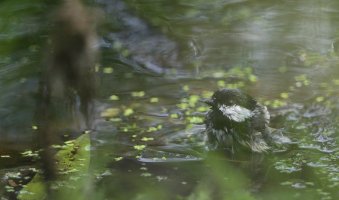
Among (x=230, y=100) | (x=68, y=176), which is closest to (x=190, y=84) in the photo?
(x=230, y=100)

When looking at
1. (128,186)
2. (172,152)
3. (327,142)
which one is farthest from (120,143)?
(327,142)

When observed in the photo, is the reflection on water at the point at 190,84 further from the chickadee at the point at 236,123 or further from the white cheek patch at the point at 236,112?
the white cheek patch at the point at 236,112

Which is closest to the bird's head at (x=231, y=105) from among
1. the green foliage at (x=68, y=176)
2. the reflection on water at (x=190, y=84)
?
the reflection on water at (x=190, y=84)

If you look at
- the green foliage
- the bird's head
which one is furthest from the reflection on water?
the bird's head

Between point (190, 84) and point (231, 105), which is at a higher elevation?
point (231, 105)

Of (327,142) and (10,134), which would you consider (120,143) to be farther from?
(327,142)

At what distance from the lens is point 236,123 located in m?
4.66

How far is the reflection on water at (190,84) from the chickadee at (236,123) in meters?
0.14

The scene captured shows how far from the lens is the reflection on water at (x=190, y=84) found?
→ 4.00 m

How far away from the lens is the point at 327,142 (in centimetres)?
453

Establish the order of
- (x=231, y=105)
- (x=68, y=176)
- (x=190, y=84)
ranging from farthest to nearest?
(x=190, y=84) → (x=231, y=105) → (x=68, y=176)

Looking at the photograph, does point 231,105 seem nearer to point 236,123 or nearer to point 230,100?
point 230,100

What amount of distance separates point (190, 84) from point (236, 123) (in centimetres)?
94

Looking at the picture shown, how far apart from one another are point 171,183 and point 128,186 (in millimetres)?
255
